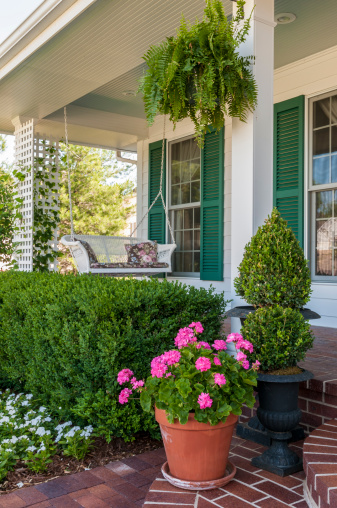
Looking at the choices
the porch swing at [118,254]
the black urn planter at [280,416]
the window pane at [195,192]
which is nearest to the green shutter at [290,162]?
the window pane at [195,192]

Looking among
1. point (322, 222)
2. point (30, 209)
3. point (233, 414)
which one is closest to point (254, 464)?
point (233, 414)

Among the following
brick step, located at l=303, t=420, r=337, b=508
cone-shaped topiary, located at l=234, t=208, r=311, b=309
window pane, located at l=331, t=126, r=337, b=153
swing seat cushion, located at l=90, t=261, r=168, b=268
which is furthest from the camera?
swing seat cushion, located at l=90, t=261, r=168, b=268

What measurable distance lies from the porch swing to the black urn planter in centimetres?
331

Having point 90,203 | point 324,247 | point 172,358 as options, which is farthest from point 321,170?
point 90,203

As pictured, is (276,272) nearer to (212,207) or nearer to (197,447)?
(197,447)

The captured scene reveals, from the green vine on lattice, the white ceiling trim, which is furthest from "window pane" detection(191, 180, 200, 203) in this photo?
the white ceiling trim

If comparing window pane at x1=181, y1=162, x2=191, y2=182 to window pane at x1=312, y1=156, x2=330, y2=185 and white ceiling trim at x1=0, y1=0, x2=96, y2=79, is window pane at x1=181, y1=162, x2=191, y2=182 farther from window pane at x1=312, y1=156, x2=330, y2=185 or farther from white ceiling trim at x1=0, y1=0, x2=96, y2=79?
white ceiling trim at x1=0, y1=0, x2=96, y2=79

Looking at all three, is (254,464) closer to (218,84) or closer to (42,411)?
(42,411)

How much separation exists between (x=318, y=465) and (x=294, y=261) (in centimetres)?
89

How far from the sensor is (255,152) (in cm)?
277

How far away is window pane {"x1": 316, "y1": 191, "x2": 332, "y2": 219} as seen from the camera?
446 centimetres

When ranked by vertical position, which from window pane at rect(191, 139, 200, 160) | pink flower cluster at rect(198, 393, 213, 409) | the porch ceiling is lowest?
pink flower cluster at rect(198, 393, 213, 409)

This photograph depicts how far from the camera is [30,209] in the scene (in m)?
6.40

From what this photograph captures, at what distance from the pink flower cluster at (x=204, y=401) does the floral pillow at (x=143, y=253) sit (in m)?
4.20
